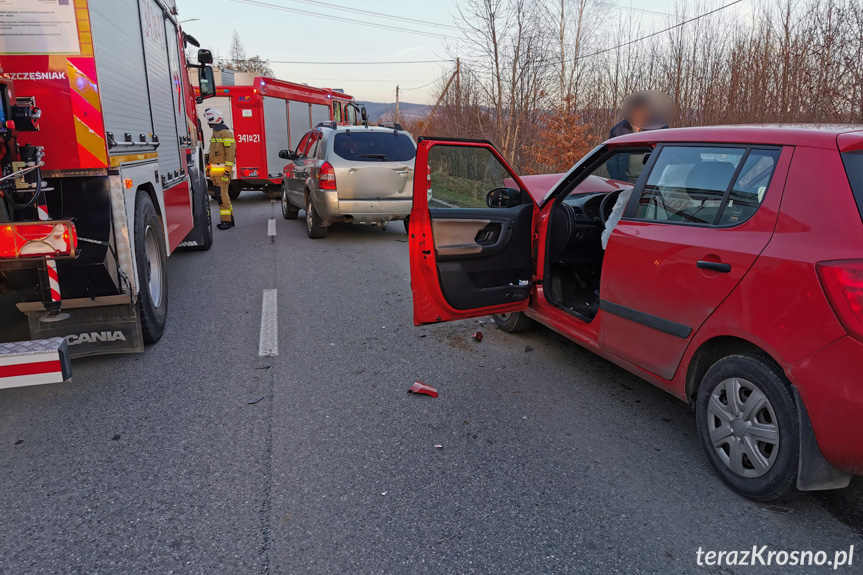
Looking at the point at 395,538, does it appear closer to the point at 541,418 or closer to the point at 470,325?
the point at 541,418

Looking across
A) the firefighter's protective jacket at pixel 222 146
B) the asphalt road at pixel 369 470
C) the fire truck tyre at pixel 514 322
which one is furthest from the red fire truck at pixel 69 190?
the firefighter's protective jacket at pixel 222 146

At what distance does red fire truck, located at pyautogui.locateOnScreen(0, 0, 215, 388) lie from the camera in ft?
11.2

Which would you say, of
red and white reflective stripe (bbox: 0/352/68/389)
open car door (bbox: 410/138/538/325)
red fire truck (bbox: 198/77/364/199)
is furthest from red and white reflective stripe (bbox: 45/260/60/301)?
red fire truck (bbox: 198/77/364/199)

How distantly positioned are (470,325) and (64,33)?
3.78 metres

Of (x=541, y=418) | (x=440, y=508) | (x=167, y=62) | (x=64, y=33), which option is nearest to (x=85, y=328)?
(x=64, y=33)

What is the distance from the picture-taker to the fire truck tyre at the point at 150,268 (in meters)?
4.52

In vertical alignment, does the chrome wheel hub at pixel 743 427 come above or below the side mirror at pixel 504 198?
below

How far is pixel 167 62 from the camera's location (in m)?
6.82

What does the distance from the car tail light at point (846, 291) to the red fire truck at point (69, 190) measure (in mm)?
3674

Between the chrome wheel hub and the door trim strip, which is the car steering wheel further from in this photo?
the chrome wheel hub

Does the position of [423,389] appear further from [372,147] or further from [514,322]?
[372,147]

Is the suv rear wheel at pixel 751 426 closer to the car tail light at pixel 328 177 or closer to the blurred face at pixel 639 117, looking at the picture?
the blurred face at pixel 639 117

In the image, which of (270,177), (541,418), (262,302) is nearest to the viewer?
(541,418)

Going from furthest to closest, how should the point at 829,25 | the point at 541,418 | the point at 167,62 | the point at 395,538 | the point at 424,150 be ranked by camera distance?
the point at 829,25, the point at 167,62, the point at 424,150, the point at 541,418, the point at 395,538
